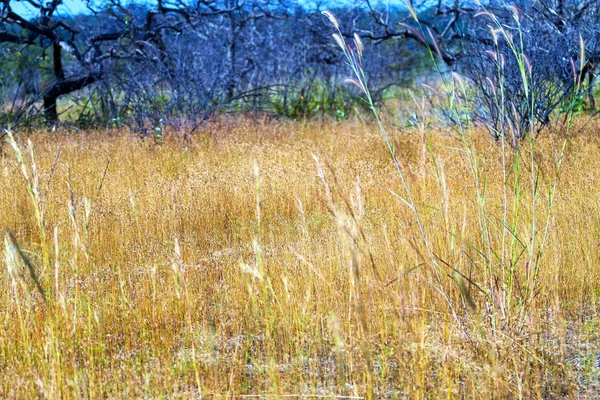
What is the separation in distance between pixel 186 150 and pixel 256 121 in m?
2.72

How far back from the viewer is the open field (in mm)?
2119

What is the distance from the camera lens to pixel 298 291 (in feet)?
9.39

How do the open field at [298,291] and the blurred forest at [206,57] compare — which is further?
the blurred forest at [206,57]

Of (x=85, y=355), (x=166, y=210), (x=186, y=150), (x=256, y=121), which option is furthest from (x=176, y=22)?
(x=85, y=355)

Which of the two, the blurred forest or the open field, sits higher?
the blurred forest

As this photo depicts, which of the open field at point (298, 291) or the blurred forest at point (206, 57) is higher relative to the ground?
the blurred forest at point (206, 57)

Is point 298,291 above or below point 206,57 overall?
below

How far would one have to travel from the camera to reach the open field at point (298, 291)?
212cm

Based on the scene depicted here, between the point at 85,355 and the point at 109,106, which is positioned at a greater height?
the point at 109,106

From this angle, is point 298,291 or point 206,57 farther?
point 206,57

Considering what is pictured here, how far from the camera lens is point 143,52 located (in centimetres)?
1070

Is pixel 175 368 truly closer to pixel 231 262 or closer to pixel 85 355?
pixel 85 355

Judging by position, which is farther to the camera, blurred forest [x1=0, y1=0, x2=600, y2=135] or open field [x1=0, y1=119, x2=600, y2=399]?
blurred forest [x1=0, y1=0, x2=600, y2=135]

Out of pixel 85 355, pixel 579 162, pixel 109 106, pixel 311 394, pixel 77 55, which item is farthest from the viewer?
pixel 77 55
